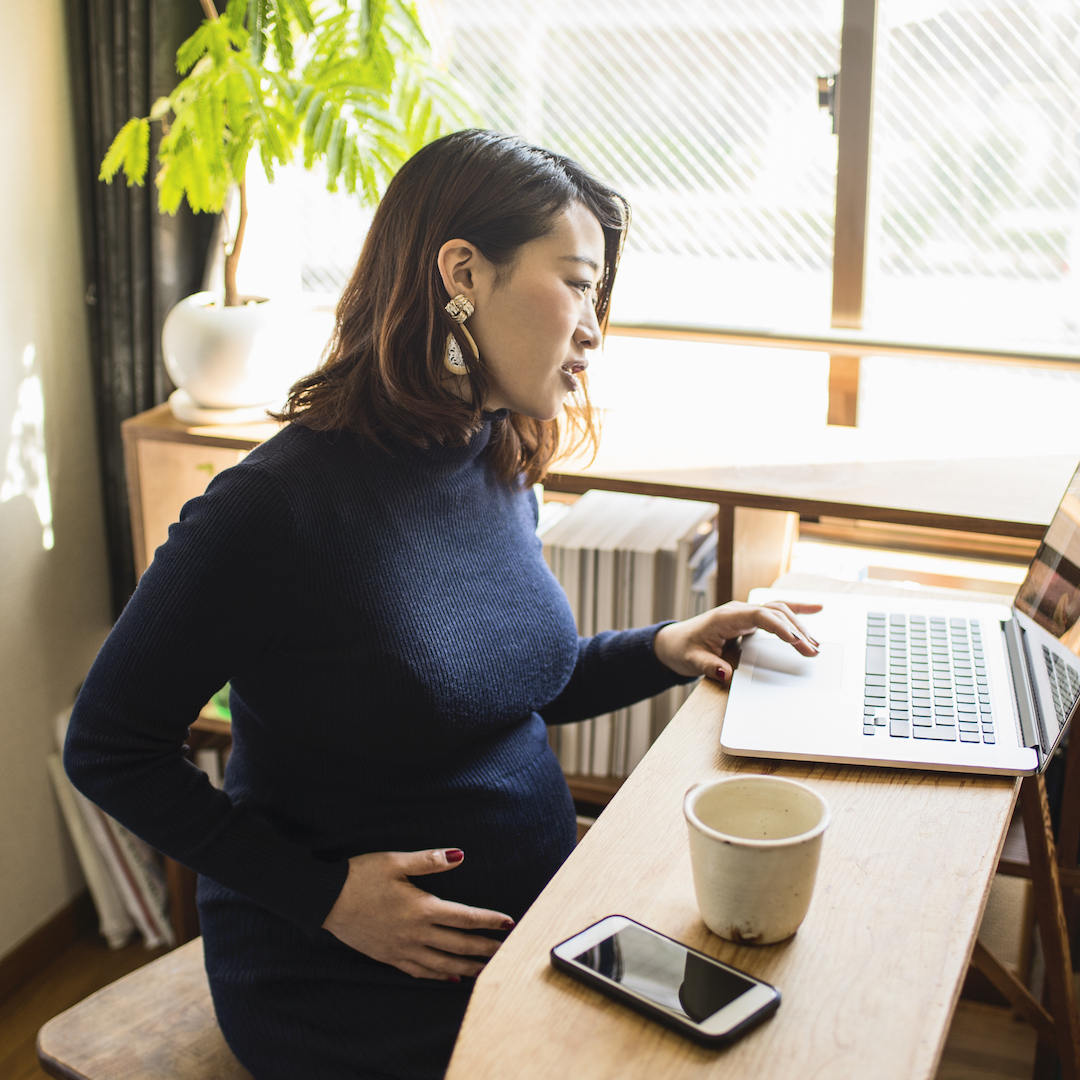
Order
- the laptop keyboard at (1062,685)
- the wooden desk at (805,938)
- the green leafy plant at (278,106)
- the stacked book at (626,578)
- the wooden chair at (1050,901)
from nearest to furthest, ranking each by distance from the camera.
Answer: the wooden desk at (805,938) < the laptop keyboard at (1062,685) < the wooden chair at (1050,901) < the green leafy plant at (278,106) < the stacked book at (626,578)

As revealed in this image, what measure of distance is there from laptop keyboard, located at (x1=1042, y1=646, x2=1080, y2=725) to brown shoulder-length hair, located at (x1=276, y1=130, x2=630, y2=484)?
0.58 m

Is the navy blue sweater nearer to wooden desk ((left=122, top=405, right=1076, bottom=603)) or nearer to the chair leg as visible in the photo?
wooden desk ((left=122, top=405, right=1076, bottom=603))

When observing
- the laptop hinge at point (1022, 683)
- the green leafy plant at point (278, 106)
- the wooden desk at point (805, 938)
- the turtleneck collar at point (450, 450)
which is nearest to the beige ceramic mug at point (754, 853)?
the wooden desk at point (805, 938)

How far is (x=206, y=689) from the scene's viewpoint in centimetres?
96

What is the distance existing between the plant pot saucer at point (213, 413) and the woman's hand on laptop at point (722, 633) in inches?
31.2

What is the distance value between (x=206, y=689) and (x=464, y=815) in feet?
0.90

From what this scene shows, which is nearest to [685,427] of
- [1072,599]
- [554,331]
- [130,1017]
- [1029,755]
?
[554,331]

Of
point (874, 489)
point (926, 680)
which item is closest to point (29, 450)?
point (874, 489)

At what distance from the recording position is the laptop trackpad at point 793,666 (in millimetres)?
1029

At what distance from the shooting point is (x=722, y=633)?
1.15m

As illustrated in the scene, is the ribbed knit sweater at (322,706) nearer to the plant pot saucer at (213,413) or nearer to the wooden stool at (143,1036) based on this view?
the wooden stool at (143,1036)

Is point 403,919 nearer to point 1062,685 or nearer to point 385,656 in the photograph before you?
point 385,656

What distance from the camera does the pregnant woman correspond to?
96cm

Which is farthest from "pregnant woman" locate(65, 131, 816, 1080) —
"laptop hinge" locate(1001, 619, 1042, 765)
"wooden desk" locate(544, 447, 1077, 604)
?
"wooden desk" locate(544, 447, 1077, 604)
